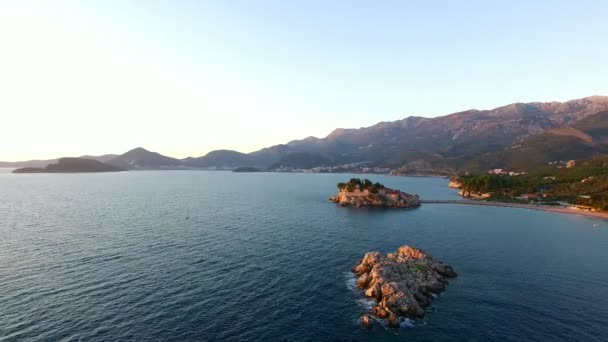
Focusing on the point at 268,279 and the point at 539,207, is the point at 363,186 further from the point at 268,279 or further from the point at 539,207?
the point at 268,279

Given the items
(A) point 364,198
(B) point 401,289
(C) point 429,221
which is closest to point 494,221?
(C) point 429,221

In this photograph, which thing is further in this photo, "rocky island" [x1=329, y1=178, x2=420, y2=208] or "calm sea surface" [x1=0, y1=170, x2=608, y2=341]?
"rocky island" [x1=329, y1=178, x2=420, y2=208]

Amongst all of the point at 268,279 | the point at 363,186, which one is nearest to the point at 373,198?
the point at 363,186

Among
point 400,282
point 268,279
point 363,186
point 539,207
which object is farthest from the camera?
point 363,186

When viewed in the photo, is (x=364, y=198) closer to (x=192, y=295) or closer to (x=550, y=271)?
(x=550, y=271)

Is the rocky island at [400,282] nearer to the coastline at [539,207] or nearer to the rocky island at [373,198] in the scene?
the rocky island at [373,198]

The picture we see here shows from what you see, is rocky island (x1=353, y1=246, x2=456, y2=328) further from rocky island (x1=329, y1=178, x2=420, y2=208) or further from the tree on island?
the tree on island

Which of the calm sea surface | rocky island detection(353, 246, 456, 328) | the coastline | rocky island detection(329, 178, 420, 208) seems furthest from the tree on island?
rocky island detection(353, 246, 456, 328)

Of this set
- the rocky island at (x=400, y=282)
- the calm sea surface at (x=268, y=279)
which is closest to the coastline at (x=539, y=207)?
the calm sea surface at (x=268, y=279)
